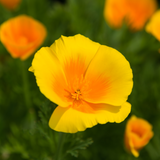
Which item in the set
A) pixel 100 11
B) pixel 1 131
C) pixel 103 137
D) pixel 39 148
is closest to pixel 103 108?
pixel 39 148

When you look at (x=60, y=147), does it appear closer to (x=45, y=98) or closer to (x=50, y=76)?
(x=50, y=76)

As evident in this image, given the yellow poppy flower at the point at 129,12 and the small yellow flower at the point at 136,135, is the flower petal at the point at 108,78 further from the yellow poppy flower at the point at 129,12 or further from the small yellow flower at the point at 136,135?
the yellow poppy flower at the point at 129,12

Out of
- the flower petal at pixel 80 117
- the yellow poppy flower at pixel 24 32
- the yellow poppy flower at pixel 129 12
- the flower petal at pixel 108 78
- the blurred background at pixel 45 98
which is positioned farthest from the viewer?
the yellow poppy flower at pixel 129 12

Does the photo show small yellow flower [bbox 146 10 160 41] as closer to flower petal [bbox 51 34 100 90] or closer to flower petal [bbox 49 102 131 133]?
flower petal [bbox 51 34 100 90]

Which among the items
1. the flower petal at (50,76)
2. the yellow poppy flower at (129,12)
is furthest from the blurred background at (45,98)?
the flower petal at (50,76)

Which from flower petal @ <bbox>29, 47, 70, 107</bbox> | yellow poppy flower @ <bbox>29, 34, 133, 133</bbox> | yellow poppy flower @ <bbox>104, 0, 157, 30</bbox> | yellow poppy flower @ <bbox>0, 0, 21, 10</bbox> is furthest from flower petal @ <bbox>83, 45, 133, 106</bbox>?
yellow poppy flower @ <bbox>0, 0, 21, 10</bbox>

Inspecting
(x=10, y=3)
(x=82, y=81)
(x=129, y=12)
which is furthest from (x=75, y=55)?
(x=129, y=12)
